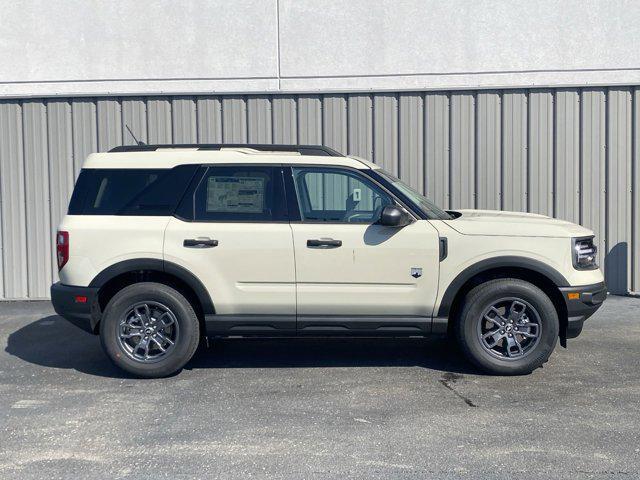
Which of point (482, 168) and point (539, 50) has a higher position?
point (539, 50)

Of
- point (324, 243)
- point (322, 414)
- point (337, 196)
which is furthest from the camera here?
point (337, 196)

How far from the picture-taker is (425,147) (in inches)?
429

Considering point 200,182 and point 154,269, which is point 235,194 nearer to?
point 200,182

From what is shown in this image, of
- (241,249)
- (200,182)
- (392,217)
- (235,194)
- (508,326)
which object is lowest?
(508,326)

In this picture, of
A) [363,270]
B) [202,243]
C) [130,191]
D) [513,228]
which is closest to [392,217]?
[363,270]

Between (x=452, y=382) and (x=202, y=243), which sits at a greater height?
(x=202, y=243)

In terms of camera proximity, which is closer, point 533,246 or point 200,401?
point 200,401

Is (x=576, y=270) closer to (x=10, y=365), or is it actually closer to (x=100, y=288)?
(x=100, y=288)

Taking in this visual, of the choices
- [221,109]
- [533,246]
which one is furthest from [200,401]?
[221,109]

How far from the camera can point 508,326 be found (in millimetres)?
6914

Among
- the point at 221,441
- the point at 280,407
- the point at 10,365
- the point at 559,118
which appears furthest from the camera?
the point at 559,118

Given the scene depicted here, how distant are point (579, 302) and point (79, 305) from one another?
4125 millimetres

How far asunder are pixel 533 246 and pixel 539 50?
16.5 ft

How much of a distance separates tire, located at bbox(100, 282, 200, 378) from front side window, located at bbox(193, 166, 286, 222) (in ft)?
2.43
